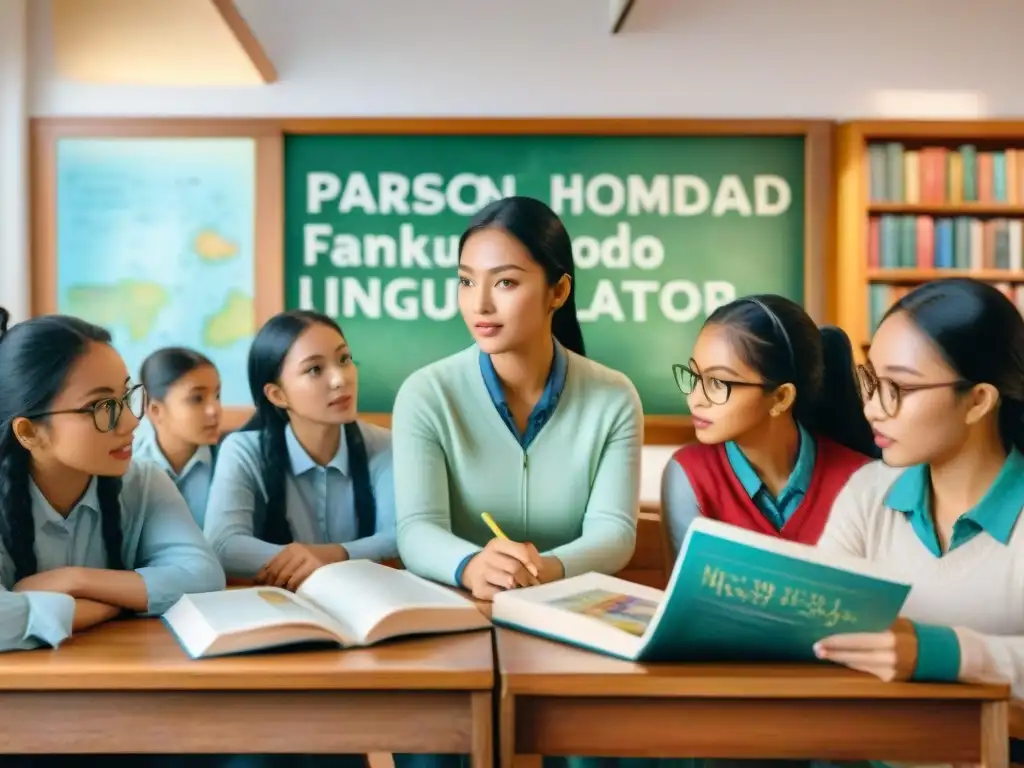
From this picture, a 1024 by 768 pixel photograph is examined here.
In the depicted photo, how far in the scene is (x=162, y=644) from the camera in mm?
1043

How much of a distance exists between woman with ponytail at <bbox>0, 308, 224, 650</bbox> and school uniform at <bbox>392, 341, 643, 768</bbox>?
1.17 feet

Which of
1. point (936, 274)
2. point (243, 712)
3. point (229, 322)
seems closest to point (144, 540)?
point (243, 712)

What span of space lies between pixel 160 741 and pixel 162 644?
117 mm

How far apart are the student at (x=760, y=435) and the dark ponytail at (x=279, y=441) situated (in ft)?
2.04

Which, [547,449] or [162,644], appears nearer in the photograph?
[162,644]

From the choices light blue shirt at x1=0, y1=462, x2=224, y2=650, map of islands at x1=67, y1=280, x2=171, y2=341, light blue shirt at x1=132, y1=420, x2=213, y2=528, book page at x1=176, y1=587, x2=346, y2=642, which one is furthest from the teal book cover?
map of islands at x1=67, y1=280, x2=171, y2=341

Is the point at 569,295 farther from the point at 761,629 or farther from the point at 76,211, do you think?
the point at 76,211

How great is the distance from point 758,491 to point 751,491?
0.04 ft

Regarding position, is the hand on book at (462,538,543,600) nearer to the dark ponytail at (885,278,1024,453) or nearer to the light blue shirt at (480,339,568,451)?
the light blue shirt at (480,339,568,451)

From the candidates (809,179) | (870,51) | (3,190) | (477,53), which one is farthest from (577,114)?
(3,190)

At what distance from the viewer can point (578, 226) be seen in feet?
11.9

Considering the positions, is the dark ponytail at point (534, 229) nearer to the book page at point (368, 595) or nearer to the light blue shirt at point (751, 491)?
the light blue shirt at point (751, 491)

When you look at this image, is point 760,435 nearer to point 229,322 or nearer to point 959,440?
point 959,440

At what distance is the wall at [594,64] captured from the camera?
3.61 meters
